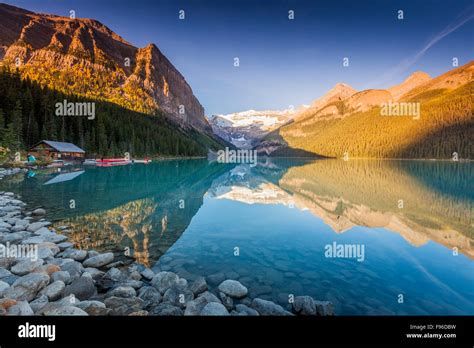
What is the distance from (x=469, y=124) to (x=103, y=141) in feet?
688

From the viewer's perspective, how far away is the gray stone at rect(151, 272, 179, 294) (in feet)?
25.5

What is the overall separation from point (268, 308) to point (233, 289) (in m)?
1.49

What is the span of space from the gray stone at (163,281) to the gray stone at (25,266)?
12.5 ft

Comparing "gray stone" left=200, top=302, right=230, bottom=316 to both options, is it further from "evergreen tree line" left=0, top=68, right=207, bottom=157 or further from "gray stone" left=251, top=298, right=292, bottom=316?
"evergreen tree line" left=0, top=68, right=207, bottom=157

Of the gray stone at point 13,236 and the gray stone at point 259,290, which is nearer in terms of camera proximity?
the gray stone at point 259,290

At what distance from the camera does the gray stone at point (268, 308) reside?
6664 mm

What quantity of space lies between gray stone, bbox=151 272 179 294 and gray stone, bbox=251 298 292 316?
108 inches

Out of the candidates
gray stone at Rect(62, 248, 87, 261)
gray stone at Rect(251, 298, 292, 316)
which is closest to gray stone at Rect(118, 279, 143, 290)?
gray stone at Rect(62, 248, 87, 261)

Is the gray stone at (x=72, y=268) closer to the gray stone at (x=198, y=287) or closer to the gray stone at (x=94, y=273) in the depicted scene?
the gray stone at (x=94, y=273)

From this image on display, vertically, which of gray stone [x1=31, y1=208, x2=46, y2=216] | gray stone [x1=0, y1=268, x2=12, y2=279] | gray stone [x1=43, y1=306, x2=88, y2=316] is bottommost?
gray stone [x1=0, y1=268, x2=12, y2=279]

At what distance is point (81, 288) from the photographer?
7004mm

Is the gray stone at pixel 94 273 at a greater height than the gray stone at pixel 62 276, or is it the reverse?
the gray stone at pixel 62 276

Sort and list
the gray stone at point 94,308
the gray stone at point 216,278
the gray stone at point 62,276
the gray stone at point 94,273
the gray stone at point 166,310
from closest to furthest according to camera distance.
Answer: the gray stone at point 94,308, the gray stone at point 166,310, the gray stone at point 62,276, the gray stone at point 94,273, the gray stone at point 216,278

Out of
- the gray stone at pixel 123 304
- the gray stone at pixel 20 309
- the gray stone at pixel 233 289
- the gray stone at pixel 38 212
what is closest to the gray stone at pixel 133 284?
the gray stone at pixel 123 304
